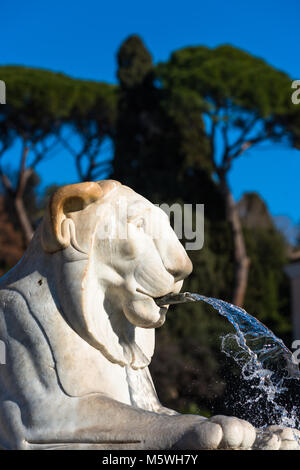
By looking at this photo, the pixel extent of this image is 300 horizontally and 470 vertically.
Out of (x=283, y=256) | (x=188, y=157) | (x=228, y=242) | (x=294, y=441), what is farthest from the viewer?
(x=283, y=256)

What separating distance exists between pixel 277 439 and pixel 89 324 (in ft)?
3.05

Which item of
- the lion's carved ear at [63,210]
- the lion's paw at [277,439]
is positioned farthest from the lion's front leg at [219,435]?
the lion's carved ear at [63,210]

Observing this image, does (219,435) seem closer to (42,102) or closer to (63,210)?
(63,210)

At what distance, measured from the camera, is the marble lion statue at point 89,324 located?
114 inches

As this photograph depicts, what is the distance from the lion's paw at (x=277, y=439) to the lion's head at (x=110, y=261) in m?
0.72

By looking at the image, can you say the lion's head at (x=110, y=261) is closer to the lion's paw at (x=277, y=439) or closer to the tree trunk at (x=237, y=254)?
the lion's paw at (x=277, y=439)

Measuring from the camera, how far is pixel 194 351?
15.8 m

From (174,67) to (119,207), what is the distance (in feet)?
65.7

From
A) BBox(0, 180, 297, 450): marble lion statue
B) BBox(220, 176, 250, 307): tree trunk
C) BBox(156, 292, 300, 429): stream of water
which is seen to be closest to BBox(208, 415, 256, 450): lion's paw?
BBox(0, 180, 297, 450): marble lion statue

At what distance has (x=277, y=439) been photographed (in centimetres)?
292

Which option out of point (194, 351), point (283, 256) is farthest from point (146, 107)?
point (194, 351)

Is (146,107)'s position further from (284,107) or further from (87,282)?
(87,282)

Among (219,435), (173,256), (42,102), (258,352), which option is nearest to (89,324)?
(173,256)

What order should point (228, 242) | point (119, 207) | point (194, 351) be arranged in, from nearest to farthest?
point (119, 207), point (194, 351), point (228, 242)
